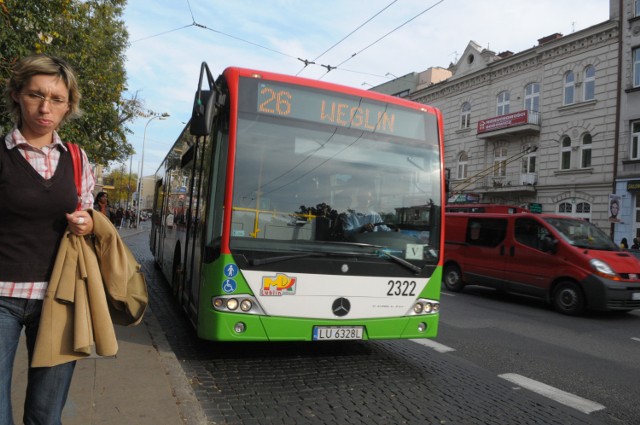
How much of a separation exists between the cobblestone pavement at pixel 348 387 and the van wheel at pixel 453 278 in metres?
6.62

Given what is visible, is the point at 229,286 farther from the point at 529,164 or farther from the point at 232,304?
the point at 529,164

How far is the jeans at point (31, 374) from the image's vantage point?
2.02 m

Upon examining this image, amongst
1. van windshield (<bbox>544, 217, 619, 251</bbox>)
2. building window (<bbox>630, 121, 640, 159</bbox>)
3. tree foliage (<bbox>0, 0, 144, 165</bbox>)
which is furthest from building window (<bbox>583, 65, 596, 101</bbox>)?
tree foliage (<bbox>0, 0, 144, 165</bbox>)

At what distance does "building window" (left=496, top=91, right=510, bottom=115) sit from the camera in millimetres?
29578

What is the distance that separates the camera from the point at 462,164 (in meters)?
32.4

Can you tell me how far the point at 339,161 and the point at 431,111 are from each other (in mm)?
1353

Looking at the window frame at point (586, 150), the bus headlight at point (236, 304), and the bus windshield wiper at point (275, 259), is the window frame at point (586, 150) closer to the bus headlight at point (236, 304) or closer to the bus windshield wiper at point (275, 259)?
the bus windshield wiper at point (275, 259)

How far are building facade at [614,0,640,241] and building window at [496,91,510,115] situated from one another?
6943mm

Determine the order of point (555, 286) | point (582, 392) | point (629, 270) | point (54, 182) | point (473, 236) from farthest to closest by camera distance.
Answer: point (473, 236)
point (555, 286)
point (629, 270)
point (582, 392)
point (54, 182)

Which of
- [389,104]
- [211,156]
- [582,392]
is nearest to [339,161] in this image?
[389,104]

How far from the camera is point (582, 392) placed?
16.1 ft

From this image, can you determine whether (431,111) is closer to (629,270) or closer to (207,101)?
(207,101)

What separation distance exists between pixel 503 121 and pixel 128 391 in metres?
28.1

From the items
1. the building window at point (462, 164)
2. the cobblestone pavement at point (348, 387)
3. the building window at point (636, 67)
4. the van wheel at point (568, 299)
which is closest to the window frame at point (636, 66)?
the building window at point (636, 67)
